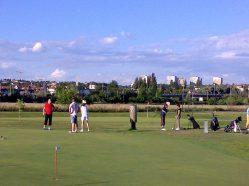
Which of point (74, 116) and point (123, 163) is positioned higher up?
point (74, 116)

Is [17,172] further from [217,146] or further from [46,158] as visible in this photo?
[217,146]

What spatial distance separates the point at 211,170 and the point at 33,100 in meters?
112

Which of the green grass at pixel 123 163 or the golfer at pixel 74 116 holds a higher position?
the golfer at pixel 74 116

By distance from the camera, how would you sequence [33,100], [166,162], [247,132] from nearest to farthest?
[166,162]
[247,132]
[33,100]

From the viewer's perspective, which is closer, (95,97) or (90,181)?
(90,181)

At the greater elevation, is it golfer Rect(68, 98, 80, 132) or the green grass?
golfer Rect(68, 98, 80, 132)

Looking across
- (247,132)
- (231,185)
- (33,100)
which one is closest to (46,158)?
(231,185)

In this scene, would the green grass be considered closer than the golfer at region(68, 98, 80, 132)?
Yes

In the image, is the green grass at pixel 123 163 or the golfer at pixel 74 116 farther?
the golfer at pixel 74 116

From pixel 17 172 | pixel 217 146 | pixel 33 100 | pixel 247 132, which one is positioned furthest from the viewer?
pixel 33 100

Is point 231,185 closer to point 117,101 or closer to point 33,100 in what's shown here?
point 33,100

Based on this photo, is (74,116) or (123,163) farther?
(74,116)

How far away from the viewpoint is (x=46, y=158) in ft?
57.3

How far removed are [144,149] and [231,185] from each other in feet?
27.9
